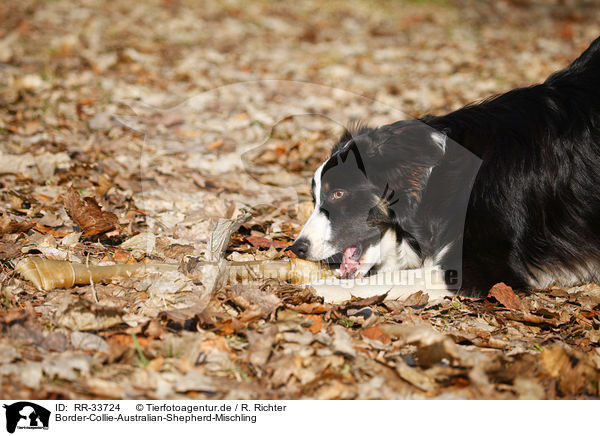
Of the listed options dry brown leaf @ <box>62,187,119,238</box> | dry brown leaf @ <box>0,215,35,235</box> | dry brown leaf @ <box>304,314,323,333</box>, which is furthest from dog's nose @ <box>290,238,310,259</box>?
dry brown leaf @ <box>0,215,35,235</box>

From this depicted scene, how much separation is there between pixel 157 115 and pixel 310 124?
1.90 meters

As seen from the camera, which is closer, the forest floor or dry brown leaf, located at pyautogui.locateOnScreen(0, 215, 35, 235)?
the forest floor

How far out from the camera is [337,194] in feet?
11.5

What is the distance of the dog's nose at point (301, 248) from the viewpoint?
340 cm

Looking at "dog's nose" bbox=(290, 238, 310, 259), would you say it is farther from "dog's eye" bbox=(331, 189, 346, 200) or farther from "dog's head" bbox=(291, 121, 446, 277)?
"dog's eye" bbox=(331, 189, 346, 200)

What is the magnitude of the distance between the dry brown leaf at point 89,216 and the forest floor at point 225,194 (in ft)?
0.06

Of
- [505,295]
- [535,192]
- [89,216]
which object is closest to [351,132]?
[535,192]

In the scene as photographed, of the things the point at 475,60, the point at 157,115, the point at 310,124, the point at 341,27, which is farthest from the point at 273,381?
the point at 341,27

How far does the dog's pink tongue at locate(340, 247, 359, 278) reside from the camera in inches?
139

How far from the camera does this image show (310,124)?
20.7 feet

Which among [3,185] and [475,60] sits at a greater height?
[475,60]
